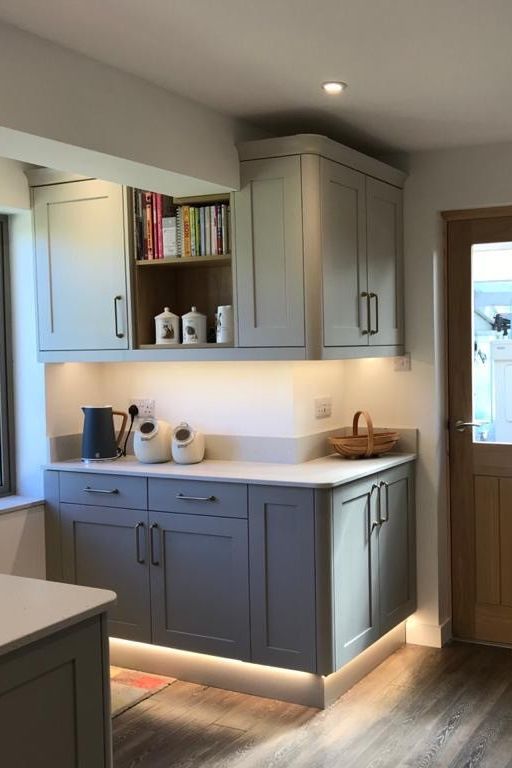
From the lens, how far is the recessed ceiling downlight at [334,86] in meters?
3.23

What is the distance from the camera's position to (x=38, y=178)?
13.5ft

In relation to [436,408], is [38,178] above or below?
above

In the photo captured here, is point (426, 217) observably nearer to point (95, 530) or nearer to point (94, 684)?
point (95, 530)

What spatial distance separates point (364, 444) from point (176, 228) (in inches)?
51.1

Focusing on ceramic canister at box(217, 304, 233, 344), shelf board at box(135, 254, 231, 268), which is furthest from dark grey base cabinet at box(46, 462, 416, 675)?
shelf board at box(135, 254, 231, 268)

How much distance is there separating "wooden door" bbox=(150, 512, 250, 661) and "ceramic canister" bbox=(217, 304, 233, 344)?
756 millimetres

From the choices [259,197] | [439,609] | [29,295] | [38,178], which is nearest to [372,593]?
[439,609]

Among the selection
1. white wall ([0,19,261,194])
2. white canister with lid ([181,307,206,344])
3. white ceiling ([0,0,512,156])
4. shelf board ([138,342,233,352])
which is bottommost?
shelf board ([138,342,233,352])

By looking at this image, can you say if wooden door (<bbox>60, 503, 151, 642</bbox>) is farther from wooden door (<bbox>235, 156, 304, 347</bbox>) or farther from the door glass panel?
the door glass panel

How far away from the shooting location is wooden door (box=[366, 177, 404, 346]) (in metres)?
4.12

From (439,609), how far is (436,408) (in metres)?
0.99

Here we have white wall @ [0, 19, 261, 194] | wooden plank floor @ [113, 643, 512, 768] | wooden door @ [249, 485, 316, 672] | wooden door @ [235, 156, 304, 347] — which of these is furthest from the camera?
A: wooden door @ [235, 156, 304, 347]

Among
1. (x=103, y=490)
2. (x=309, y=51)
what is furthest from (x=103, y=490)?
(x=309, y=51)

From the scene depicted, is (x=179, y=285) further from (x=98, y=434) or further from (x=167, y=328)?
(x=98, y=434)
